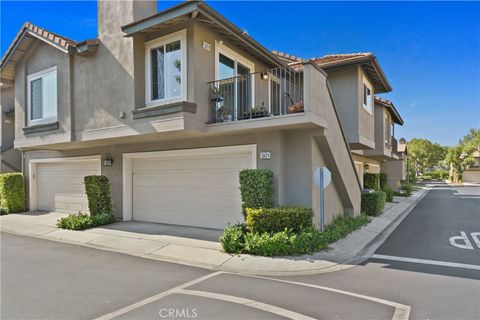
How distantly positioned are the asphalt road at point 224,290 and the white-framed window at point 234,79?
520 cm

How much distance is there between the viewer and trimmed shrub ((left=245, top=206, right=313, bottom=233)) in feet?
25.5

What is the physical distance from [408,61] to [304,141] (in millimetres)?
8775

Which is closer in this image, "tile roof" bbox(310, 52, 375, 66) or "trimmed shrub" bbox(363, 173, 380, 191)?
"tile roof" bbox(310, 52, 375, 66)

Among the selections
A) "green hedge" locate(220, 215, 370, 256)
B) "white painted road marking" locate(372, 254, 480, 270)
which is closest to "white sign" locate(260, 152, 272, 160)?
"green hedge" locate(220, 215, 370, 256)

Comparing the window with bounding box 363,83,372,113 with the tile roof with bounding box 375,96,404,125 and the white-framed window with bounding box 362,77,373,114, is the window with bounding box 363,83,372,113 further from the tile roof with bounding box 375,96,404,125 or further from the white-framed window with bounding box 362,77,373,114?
the tile roof with bounding box 375,96,404,125


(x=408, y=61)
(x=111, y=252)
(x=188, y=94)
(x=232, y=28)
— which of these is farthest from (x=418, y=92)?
(x=111, y=252)

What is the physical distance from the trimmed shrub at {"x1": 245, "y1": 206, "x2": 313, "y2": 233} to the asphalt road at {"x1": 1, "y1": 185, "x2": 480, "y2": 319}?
1805mm

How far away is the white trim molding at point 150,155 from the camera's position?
9195mm

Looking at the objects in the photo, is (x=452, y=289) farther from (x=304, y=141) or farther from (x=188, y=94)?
(x=188, y=94)

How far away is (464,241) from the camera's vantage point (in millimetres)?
9141

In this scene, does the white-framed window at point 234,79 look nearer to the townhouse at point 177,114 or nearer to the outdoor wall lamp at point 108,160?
the townhouse at point 177,114

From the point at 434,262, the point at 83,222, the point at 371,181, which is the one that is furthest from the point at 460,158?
the point at 83,222

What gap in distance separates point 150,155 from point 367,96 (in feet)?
33.0

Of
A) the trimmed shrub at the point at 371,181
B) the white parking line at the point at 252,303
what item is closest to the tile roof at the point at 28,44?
the white parking line at the point at 252,303
